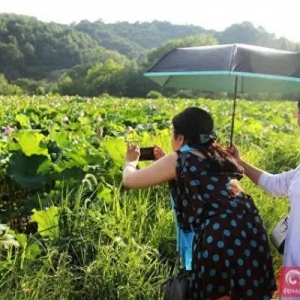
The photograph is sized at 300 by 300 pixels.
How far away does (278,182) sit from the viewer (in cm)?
294

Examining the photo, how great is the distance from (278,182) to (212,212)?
17.6 inches

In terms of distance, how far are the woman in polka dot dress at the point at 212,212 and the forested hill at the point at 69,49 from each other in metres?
50.0

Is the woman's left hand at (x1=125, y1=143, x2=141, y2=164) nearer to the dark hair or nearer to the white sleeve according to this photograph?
the dark hair

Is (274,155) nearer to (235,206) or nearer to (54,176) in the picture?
(54,176)

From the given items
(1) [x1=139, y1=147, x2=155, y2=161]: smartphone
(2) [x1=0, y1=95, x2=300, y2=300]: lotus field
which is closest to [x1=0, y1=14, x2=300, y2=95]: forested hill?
(2) [x1=0, y1=95, x2=300, y2=300]: lotus field

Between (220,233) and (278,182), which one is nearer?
(220,233)

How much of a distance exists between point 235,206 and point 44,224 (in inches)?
57.5

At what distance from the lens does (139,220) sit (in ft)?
13.6

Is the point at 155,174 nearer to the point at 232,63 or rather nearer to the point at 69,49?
the point at 232,63

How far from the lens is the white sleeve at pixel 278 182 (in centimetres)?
289

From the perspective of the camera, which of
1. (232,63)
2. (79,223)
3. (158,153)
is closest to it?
(232,63)

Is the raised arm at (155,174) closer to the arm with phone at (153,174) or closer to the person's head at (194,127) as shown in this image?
the arm with phone at (153,174)

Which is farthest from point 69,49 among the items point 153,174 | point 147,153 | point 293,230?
point 293,230

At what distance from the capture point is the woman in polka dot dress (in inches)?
106
